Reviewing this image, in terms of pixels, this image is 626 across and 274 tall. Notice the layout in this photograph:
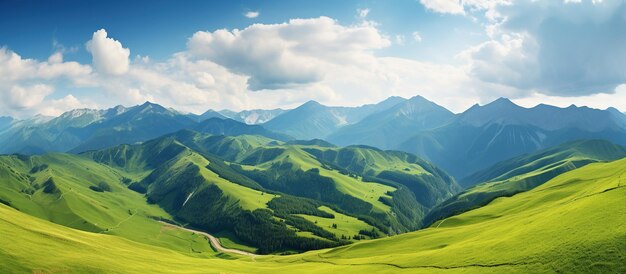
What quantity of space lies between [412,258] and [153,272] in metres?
57.6

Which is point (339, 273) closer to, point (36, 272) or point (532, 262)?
point (532, 262)

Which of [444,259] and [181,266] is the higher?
[444,259]

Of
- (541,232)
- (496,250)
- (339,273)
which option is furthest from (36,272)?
(541,232)

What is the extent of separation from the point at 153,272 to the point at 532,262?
2957 inches

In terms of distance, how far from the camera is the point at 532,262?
52.8m

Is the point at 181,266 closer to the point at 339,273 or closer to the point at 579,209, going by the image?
the point at 339,273

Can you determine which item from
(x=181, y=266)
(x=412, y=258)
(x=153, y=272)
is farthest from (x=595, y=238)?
(x=181, y=266)

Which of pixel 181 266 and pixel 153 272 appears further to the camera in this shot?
pixel 181 266

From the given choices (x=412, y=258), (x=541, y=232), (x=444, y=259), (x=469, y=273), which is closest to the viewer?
(x=469, y=273)

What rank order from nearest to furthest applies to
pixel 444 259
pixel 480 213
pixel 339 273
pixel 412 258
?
1. pixel 444 259
2. pixel 412 258
3. pixel 339 273
4. pixel 480 213

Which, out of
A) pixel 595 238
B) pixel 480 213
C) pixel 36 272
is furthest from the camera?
pixel 480 213

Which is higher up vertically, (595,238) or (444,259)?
(595,238)

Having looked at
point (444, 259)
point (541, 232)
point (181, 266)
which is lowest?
point (181, 266)

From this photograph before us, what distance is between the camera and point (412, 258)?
3263 inches
